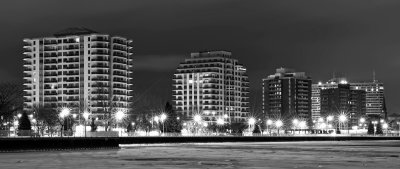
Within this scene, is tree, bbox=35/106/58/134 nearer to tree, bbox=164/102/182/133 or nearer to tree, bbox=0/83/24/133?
tree, bbox=0/83/24/133

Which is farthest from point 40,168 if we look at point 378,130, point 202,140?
point 378,130

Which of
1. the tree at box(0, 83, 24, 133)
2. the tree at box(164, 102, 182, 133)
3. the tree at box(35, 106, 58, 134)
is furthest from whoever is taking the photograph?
the tree at box(35, 106, 58, 134)

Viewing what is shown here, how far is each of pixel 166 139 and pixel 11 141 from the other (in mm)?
40669

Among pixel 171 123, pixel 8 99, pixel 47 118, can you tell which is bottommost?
pixel 171 123

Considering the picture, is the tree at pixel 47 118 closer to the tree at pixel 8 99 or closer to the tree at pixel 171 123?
the tree at pixel 8 99

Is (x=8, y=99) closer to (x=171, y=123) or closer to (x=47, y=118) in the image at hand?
(x=171, y=123)

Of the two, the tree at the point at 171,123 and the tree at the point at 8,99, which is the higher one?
the tree at the point at 8,99

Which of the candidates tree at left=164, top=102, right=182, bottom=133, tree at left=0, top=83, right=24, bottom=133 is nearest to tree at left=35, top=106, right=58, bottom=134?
tree at left=0, top=83, right=24, bottom=133

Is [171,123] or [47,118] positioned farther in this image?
[47,118]

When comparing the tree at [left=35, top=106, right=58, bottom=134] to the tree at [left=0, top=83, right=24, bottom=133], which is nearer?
the tree at [left=0, top=83, right=24, bottom=133]

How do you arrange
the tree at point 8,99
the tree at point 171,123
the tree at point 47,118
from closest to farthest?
the tree at point 8,99
the tree at point 171,123
the tree at point 47,118

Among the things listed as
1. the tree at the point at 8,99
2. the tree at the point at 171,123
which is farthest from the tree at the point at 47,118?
the tree at the point at 171,123

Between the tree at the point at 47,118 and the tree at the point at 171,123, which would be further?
the tree at the point at 47,118

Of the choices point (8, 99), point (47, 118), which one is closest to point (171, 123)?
point (8, 99)
